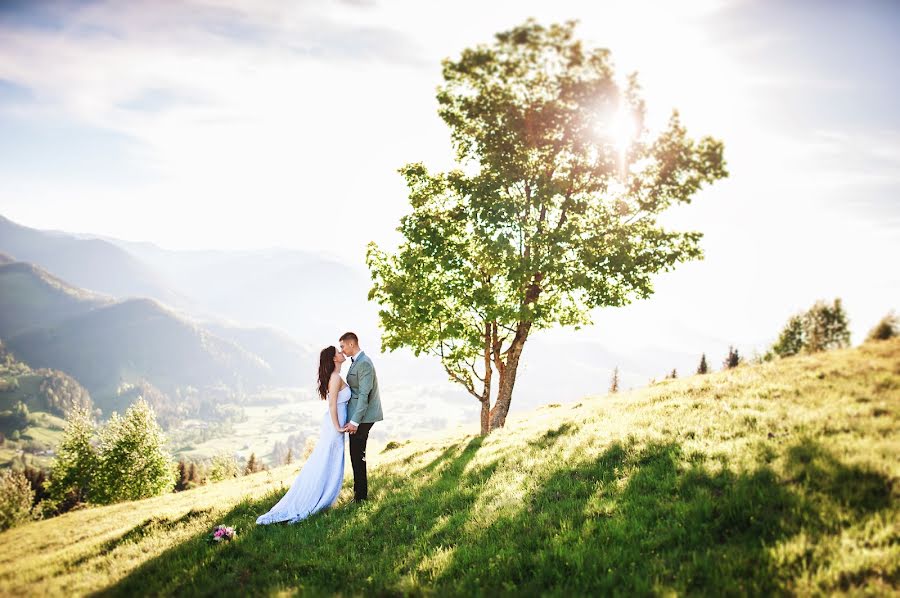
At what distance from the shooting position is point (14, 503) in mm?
57969

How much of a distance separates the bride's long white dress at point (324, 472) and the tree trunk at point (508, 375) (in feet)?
33.6

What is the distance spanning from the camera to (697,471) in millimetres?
8672

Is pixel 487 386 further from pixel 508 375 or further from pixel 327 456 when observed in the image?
pixel 327 456

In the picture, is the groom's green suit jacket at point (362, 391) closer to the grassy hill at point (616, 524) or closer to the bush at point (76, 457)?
the grassy hill at point (616, 524)

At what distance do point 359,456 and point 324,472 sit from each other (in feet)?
3.55

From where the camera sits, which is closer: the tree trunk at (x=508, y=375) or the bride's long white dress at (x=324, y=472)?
the bride's long white dress at (x=324, y=472)

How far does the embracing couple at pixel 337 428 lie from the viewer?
1171 cm

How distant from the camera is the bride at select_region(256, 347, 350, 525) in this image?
11.9m

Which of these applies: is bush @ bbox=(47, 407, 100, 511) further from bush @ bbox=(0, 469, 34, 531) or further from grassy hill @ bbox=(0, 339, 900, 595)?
grassy hill @ bbox=(0, 339, 900, 595)

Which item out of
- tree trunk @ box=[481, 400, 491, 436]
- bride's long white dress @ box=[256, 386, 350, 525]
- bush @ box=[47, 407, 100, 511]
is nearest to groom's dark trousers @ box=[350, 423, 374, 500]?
bride's long white dress @ box=[256, 386, 350, 525]

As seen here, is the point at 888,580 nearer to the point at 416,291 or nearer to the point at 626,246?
the point at 626,246

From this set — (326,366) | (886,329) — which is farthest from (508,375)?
(886,329)

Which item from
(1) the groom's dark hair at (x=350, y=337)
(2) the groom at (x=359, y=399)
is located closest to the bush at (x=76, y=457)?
(2) the groom at (x=359, y=399)

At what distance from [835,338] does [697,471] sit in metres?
25.5
